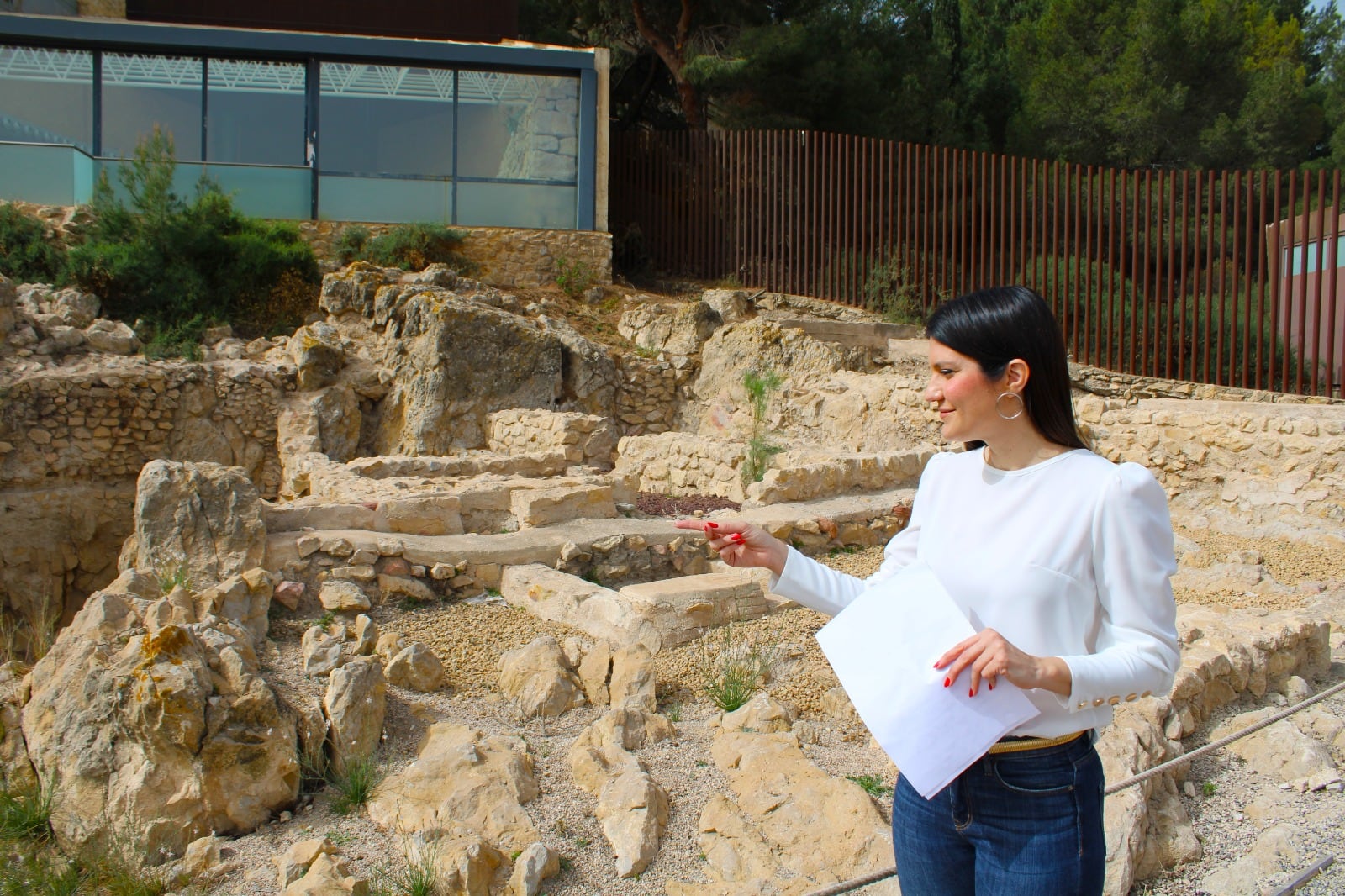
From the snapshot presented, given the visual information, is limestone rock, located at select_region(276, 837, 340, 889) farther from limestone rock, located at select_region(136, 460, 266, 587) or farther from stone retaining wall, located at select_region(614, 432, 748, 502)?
stone retaining wall, located at select_region(614, 432, 748, 502)

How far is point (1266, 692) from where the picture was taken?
4.52 m

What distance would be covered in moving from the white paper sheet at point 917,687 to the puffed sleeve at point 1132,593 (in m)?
0.12

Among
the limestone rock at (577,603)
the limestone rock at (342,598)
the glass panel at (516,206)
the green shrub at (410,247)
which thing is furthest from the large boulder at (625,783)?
the glass panel at (516,206)

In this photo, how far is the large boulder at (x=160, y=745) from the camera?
332 cm

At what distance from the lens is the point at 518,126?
52.9 ft

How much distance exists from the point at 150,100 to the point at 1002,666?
17.2 meters

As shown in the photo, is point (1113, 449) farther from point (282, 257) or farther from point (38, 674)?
point (282, 257)

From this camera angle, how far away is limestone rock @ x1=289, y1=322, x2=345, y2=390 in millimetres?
12133

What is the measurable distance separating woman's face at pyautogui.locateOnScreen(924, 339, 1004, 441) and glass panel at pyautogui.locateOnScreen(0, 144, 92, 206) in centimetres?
1632

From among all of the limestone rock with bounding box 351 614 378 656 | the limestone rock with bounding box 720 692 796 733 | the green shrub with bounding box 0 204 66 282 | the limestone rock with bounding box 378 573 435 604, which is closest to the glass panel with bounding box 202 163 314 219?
the green shrub with bounding box 0 204 66 282

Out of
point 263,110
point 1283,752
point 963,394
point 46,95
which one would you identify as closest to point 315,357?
point 263,110

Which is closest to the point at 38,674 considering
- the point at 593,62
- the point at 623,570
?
the point at 623,570

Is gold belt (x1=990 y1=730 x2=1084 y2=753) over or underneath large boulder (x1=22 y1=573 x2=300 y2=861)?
over

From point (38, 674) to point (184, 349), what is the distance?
29.9 feet
